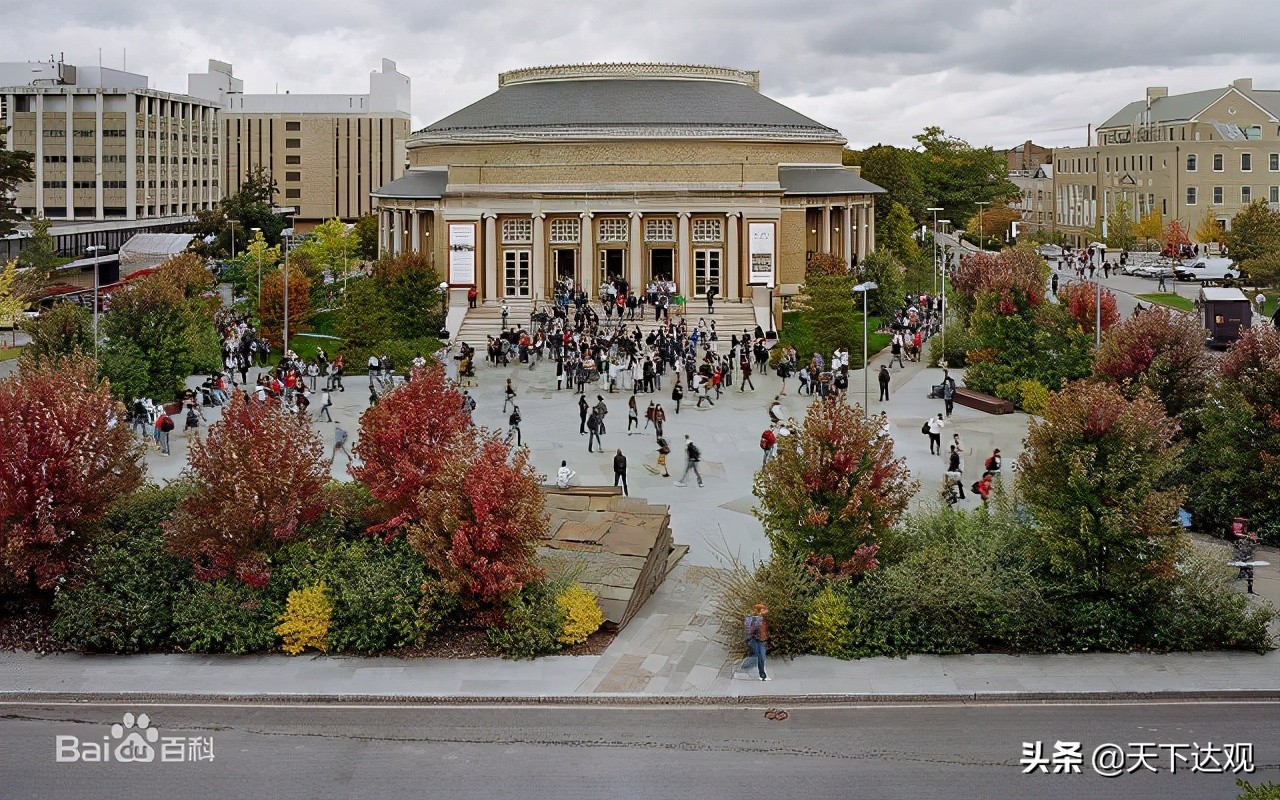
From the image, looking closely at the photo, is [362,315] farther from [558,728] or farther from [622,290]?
[558,728]

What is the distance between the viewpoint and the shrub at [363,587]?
24906mm

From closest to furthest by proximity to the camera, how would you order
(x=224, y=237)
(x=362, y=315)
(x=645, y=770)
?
(x=645, y=770)
(x=362, y=315)
(x=224, y=237)

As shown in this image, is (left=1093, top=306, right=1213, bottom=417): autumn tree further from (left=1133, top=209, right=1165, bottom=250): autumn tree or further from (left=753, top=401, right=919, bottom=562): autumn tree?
(left=1133, top=209, right=1165, bottom=250): autumn tree

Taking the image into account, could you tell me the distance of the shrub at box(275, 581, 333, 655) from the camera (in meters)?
→ 25.0

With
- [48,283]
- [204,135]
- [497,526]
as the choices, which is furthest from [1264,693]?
[204,135]

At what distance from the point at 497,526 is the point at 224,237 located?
84.8m

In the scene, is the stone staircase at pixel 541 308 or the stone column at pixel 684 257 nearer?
the stone staircase at pixel 541 308

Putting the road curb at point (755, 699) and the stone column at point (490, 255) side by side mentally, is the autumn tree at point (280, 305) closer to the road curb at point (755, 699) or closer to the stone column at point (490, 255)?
the stone column at point (490, 255)

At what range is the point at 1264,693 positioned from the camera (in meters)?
22.8

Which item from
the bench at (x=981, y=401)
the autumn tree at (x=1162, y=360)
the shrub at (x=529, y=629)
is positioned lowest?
the shrub at (x=529, y=629)

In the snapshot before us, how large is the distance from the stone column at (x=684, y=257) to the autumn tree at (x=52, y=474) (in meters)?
48.6

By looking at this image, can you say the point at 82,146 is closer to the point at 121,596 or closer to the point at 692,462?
the point at 692,462

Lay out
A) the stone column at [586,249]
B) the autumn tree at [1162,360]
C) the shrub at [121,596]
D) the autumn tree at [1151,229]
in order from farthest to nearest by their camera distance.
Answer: the autumn tree at [1151,229]
the stone column at [586,249]
the autumn tree at [1162,360]
the shrub at [121,596]

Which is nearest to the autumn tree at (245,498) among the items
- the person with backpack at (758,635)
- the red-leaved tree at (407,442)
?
the red-leaved tree at (407,442)
